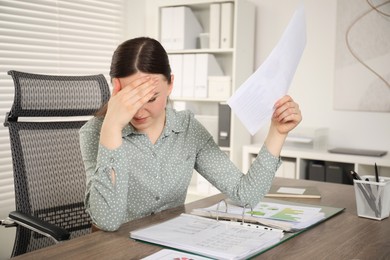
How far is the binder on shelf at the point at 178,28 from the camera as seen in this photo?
11.2ft

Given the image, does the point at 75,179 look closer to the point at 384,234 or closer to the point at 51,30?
the point at 384,234

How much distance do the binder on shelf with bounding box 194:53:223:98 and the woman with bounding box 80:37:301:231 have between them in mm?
1776

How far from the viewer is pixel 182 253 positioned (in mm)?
1009

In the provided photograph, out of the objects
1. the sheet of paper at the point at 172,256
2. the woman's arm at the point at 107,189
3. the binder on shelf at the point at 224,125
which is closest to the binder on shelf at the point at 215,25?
the binder on shelf at the point at 224,125

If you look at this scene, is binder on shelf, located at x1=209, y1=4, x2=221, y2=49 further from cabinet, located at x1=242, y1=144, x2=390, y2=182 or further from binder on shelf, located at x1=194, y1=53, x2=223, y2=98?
cabinet, located at x1=242, y1=144, x2=390, y2=182

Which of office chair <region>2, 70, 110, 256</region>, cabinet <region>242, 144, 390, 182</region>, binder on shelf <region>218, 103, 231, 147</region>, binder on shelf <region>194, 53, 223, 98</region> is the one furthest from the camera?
binder on shelf <region>194, 53, 223, 98</region>

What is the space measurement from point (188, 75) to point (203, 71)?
12 centimetres

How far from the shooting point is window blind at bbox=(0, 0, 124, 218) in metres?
2.84

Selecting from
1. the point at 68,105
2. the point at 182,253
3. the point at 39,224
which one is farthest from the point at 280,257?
the point at 68,105

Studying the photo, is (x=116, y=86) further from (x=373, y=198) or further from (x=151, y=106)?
(x=373, y=198)

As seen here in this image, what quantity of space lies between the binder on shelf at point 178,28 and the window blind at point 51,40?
39 centimetres

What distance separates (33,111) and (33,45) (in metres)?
1.52

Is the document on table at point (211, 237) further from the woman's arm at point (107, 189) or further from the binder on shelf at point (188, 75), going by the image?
the binder on shelf at point (188, 75)

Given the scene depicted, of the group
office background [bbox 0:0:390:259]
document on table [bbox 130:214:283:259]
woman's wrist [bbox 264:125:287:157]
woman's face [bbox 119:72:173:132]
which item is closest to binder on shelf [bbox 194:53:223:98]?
office background [bbox 0:0:390:259]
